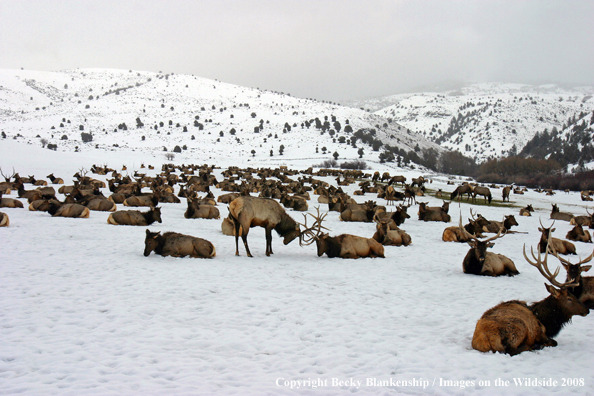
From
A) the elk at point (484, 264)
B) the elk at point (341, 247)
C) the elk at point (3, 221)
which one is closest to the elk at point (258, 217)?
the elk at point (341, 247)

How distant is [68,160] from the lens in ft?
161

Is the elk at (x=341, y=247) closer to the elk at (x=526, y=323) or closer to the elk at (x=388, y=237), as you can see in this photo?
the elk at (x=388, y=237)

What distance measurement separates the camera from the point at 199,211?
18953 millimetres

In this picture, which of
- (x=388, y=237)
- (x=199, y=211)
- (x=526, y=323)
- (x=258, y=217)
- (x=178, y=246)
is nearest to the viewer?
(x=526, y=323)

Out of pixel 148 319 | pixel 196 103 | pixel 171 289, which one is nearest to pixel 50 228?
pixel 171 289

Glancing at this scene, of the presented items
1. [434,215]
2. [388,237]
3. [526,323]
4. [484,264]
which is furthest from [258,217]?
[434,215]

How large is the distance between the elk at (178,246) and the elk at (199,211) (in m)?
7.24

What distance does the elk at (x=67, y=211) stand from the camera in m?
16.5

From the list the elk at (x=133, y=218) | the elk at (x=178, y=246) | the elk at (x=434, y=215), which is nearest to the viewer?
the elk at (x=178, y=246)

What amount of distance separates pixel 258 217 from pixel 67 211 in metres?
10.7

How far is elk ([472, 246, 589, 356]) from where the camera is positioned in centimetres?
545

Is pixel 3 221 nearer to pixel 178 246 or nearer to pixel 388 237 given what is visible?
pixel 178 246

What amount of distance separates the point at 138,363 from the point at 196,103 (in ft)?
440

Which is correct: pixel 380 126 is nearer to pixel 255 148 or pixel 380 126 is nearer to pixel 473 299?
pixel 255 148
